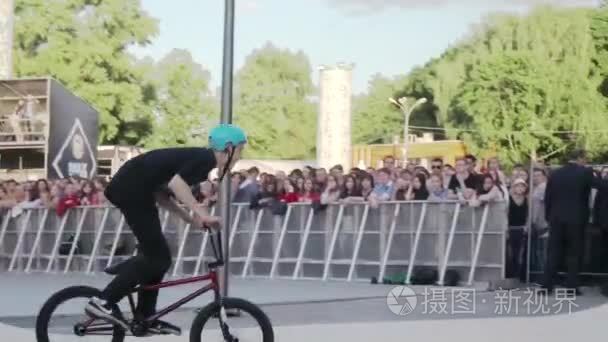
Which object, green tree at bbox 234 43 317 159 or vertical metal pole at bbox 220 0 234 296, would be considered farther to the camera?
green tree at bbox 234 43 317 159

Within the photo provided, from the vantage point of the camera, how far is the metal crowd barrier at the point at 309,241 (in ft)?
50.8

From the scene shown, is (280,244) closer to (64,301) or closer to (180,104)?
(64,301)

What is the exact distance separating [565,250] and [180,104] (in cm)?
4229

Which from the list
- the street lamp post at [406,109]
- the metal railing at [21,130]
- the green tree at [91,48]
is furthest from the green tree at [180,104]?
the metal railing at [21,130]

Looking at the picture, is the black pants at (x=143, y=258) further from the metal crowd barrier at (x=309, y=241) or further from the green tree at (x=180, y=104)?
the green tree at (x=180, y=104)

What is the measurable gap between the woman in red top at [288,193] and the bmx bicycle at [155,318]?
9.82m

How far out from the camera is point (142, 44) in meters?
49.9

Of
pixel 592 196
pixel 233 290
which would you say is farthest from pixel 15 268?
pixel 592 196

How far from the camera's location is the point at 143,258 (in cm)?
760

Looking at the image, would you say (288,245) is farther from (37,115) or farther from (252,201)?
(37,115)

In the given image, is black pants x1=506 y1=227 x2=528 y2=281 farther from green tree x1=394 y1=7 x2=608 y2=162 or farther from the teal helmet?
green tree x1=394 y1=7 x2=608 y2=162

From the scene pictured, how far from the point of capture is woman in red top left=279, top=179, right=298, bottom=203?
17656 millimetres

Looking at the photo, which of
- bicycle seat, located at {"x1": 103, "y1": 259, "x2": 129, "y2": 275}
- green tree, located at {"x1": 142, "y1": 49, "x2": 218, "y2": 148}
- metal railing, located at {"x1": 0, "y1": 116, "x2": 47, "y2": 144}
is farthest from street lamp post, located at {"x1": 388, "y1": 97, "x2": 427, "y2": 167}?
bicycle seat, located at {"x1": 103, "y1": 259, "x2": 129, "y2": 275}

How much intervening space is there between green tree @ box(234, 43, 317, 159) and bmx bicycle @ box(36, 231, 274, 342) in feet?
191
